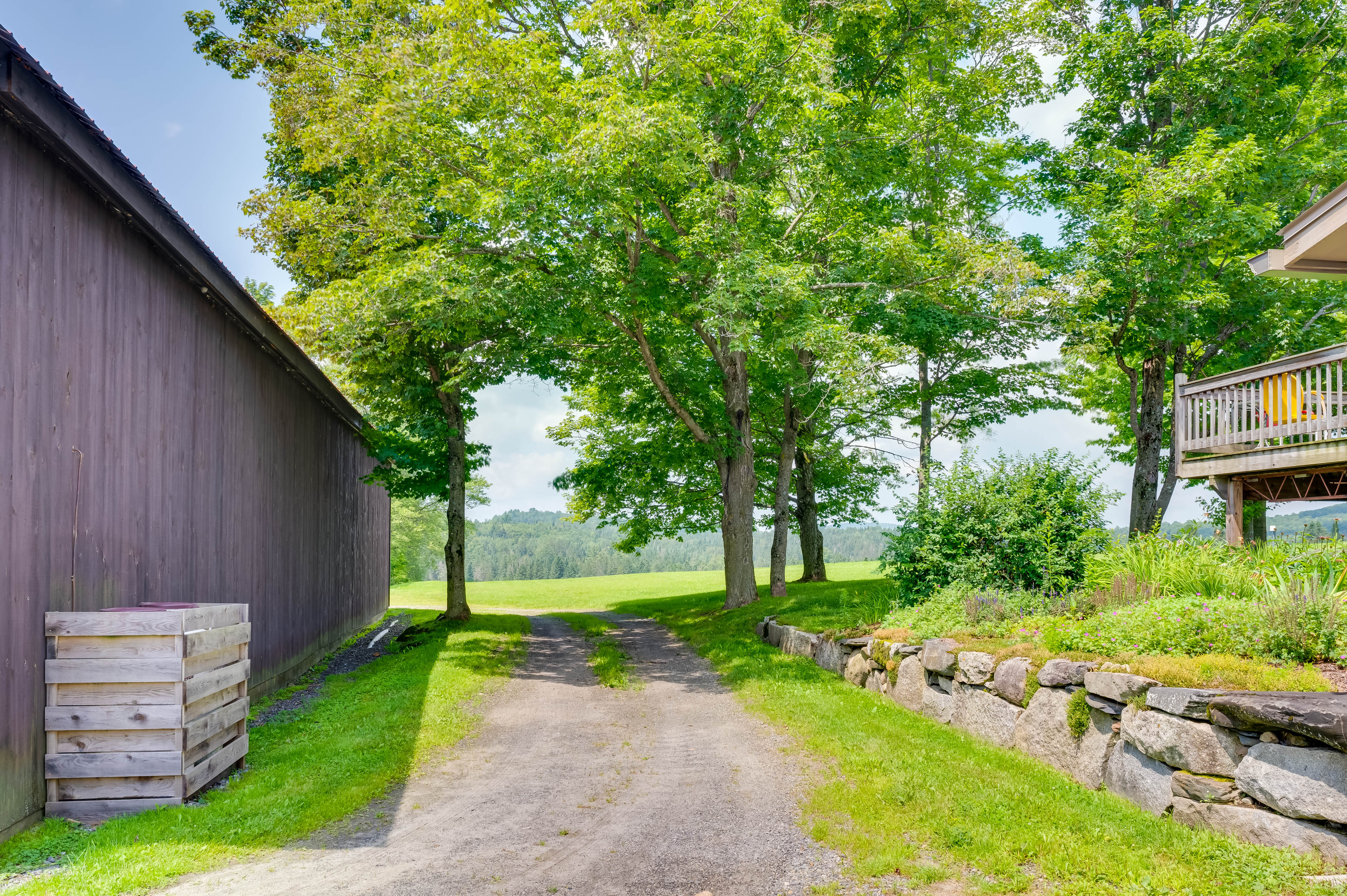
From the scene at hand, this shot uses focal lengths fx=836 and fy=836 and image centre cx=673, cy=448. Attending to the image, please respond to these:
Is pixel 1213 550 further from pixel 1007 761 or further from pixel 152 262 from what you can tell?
pixel 152 262

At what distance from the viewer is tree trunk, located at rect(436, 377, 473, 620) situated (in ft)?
61.8

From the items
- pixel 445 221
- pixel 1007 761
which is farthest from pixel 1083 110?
pixel 1007 761

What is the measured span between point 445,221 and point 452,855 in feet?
51.3

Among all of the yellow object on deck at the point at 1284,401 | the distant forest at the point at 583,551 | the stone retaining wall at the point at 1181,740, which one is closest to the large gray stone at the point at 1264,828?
the stone retaining wall at the point at 1181,740

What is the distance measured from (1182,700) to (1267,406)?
30.2ft

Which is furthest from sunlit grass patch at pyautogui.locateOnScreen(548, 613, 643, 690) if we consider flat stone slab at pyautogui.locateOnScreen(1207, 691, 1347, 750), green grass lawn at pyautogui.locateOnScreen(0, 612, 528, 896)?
flat stone slab at pyautogui.locateOnScreen(1207, 691, 1347, 750)

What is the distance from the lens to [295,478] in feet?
41.5

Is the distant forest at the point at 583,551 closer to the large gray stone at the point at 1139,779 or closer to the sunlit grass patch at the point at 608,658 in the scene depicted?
the sunlit grass patch at the point at 608,658

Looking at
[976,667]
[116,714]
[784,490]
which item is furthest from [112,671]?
[784,490]

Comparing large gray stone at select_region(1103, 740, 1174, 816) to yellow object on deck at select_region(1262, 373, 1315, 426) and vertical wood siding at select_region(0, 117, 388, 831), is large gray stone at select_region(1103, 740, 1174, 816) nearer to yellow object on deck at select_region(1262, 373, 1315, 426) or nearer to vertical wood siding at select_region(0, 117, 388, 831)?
vertical wood siding at select_region(0, 117, 388, 831)

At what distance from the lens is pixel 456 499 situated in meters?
18.8

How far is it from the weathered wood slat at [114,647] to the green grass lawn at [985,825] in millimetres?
4619

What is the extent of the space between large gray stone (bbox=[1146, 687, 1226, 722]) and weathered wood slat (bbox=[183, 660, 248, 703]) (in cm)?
669

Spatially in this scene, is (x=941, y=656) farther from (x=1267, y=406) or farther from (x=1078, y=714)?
(x=1267, y=406)
